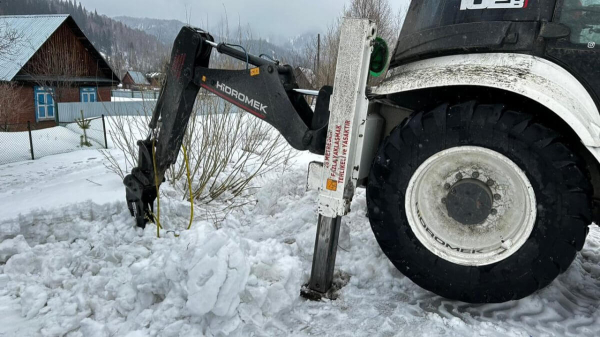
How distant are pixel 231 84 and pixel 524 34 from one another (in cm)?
192

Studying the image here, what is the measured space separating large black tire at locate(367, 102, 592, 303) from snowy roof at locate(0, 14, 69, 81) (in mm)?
20645

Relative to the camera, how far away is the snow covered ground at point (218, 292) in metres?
2.35

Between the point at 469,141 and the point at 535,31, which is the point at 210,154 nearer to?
the point at 469,141

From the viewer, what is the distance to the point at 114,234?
3.56m

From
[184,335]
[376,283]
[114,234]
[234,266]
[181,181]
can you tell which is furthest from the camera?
[181,181]

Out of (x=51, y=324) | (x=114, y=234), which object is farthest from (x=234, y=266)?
(x=114, y=234)

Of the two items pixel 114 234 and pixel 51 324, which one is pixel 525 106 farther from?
pixel 114 234

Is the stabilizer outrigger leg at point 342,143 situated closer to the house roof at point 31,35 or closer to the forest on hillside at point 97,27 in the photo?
the house roof at point 31,35

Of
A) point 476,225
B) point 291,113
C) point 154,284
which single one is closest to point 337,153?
point 291,113

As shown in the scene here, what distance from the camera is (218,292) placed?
7.61 ft

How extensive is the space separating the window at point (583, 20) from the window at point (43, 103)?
74.8 ft

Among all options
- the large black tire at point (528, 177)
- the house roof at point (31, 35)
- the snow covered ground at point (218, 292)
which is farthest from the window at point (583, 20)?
the house roof at point (31, 35)

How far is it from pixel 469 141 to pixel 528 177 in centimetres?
36

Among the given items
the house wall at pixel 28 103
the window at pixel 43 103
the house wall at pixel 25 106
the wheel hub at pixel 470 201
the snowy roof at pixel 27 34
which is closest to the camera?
the wheel hub at pixel 470 201
